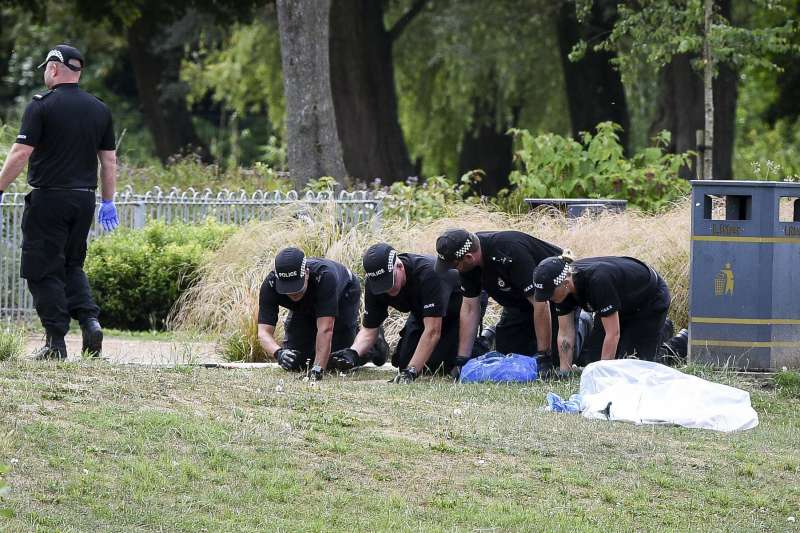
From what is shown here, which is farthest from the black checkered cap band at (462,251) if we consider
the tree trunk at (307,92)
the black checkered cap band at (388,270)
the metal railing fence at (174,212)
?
the tree trunk at (307,92)

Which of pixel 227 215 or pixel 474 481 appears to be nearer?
pixel 474 481

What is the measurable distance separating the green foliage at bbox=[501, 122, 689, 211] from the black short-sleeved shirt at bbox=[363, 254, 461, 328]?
5.21m

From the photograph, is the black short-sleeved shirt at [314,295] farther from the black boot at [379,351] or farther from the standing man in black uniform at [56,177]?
the standing man in black uniform at [56,177]

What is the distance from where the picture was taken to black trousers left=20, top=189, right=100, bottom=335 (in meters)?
9.22

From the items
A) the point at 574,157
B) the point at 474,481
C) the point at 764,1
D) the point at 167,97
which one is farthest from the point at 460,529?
the point at 167,97

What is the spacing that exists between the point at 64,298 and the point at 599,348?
4.01m

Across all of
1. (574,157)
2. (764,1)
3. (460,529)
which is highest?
(764,1)

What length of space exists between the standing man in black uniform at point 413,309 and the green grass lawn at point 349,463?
1.07 m

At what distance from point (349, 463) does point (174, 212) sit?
8.98m

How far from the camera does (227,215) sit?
Result: 1489cm

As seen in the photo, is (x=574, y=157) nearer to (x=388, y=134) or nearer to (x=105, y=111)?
(x=105, y=111)

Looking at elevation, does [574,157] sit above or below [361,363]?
above

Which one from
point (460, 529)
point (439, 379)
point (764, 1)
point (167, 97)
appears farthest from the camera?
point (167, 97)

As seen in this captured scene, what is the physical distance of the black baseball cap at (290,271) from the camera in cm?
925
